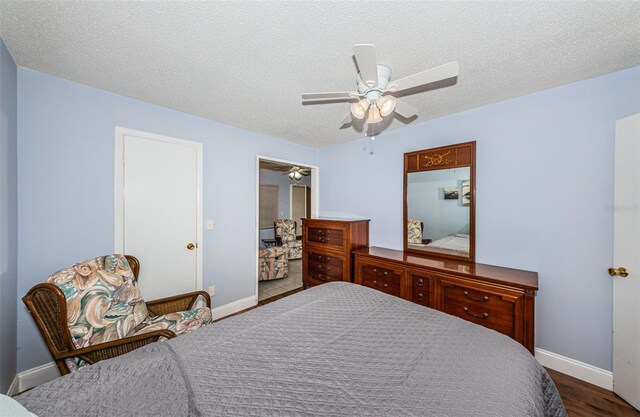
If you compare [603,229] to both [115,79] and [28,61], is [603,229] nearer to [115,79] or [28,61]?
[115,79]

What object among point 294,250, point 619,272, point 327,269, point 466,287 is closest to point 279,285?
point 327,269

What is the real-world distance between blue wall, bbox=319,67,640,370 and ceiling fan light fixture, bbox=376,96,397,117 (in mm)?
1472

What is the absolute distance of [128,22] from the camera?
1388 mm

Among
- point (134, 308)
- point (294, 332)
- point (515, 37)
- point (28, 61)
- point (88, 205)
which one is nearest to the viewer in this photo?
point (294, 332)

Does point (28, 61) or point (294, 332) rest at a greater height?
point (28, 61)

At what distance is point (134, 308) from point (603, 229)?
3.92 meters

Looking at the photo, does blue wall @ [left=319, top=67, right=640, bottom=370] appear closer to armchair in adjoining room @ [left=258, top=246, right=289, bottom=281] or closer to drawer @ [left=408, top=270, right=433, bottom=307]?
drawer @ [left=408, top=270, right=433, bottom=307]

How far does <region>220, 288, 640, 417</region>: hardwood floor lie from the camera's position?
1695 mm

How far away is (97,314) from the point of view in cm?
166

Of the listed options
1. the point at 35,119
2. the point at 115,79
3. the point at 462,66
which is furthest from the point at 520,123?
the point at 35,119

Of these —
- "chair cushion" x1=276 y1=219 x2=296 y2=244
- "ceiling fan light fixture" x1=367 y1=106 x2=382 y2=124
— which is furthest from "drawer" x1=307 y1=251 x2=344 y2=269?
"chair cushion" x1=276 y1=219 x2=296 y2=244

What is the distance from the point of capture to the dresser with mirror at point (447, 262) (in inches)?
77.0

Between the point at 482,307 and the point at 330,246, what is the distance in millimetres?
1907

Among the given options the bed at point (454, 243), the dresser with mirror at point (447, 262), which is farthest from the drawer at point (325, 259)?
the bed at point (454, 243)
